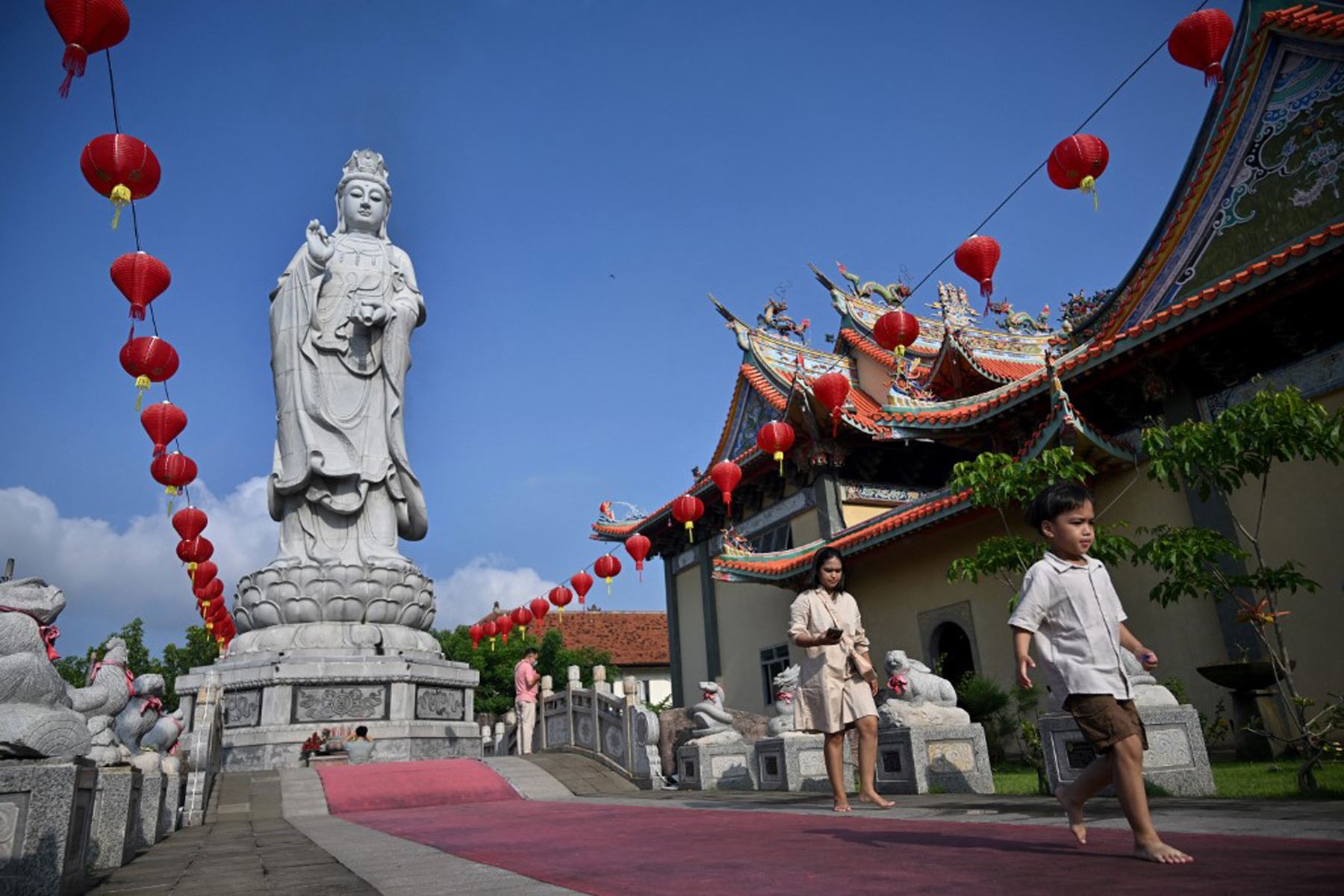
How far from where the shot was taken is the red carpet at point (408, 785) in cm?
880

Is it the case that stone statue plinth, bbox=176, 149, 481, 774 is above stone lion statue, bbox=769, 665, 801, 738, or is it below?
above

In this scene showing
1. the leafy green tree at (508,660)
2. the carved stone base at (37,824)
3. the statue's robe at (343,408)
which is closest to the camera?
the carved stone base at (37,824)

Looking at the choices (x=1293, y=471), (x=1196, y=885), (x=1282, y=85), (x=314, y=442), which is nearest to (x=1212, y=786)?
(x=1196, y=885)

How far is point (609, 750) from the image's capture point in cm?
1098

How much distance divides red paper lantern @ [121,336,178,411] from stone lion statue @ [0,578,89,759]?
673cm

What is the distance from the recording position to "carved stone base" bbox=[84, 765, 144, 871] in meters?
4.66

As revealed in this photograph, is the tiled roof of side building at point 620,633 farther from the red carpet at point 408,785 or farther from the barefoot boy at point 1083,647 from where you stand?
the barefoot boy at point 1083,647

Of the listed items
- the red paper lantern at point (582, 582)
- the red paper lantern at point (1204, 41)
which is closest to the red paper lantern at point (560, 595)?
the red paper lantern at point (582, 582)

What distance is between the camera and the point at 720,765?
9.01 meters

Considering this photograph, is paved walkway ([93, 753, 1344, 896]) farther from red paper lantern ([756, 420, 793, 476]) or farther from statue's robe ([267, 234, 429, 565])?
red paper lantern ([756, 420, 793, 476])

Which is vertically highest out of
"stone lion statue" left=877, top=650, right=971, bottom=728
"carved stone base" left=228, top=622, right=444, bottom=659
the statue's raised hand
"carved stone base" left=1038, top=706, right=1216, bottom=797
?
the statue's raised hand

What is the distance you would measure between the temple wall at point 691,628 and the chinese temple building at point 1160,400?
9.55 feet

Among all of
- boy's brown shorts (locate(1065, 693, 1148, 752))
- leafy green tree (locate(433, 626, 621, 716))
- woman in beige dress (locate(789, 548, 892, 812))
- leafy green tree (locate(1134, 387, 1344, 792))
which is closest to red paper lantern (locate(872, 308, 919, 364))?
leafy green tree (locate(1134, 387, 1344, 792))

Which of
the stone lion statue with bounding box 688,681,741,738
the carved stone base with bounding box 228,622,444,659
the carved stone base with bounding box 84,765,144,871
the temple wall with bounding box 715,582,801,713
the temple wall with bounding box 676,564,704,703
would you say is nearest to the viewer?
the carved stone base with bounding box 84,765,144,871
